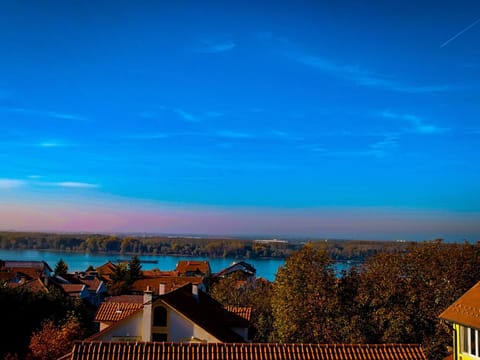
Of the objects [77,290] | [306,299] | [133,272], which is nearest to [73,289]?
[77,290]

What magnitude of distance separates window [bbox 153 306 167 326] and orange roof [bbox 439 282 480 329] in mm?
12516

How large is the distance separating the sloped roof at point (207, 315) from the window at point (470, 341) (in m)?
11.4

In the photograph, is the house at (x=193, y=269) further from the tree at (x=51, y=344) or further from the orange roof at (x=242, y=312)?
the tree at (x=51, y=344)

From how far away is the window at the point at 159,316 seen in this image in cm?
2344

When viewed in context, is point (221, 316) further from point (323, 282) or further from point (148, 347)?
point (148, 347)

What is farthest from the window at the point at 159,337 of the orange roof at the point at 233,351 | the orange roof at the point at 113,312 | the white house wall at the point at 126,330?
the orange roof at the point at 233,351

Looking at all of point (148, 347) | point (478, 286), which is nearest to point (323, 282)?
point (478, 286)

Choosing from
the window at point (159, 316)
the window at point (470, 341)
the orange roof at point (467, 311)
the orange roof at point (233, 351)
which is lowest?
the window at point (159, 316)

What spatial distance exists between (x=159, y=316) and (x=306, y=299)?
779 centimetres

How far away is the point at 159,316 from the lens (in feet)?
76.9

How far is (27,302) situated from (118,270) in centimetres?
3007

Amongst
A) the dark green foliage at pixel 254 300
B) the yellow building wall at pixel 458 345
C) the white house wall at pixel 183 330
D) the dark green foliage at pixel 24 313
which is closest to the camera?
the yellow building wall at pixel 458 345

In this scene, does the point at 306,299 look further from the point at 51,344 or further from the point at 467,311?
the point at 467,311

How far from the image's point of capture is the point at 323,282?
27422 millimetres
